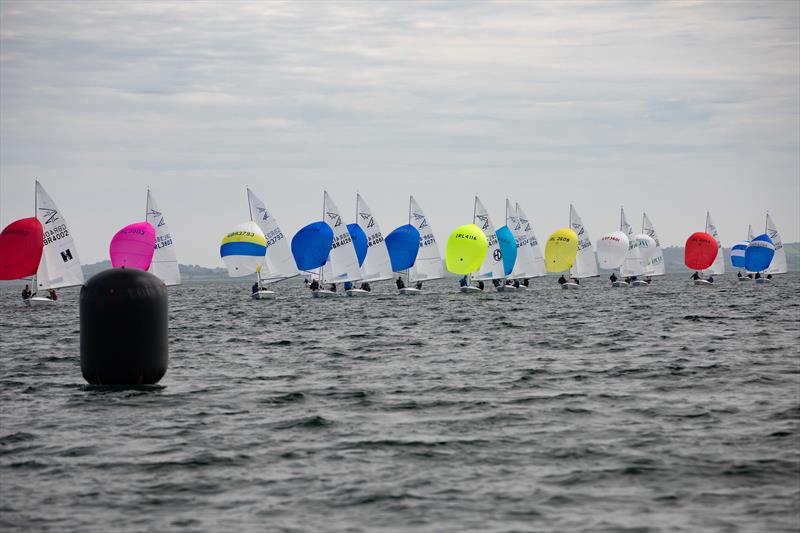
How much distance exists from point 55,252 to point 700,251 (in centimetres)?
6601

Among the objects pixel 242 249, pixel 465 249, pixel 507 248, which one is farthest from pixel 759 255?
pixel 242 249

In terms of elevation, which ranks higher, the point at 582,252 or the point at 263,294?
the point at 582,252

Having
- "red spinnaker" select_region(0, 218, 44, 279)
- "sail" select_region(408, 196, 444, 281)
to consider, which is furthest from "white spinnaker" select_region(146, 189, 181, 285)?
"sail" select_region(408, 196, 444, 281)

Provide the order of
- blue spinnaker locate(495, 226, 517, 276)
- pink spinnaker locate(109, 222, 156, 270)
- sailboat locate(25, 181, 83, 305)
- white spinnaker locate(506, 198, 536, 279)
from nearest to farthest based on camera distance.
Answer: sailboat locate(25, 181, 83, 305)
pink spinnaker locate(109, 222, 156, 270)
blue spinnaker locate(495, 226, 517, 276)
white spinnaker locate(506, 198, 536, 279)

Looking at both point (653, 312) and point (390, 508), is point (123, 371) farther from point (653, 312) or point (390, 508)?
point (653, 312)

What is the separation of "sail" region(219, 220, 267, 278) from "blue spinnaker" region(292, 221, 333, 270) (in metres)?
2.59

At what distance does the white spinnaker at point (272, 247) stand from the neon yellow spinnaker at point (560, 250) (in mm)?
26857

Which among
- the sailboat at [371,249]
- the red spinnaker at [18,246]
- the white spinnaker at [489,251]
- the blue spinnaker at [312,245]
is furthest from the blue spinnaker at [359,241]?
the red spinnaker at [18,246]

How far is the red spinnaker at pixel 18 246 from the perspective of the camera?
55.8 meters

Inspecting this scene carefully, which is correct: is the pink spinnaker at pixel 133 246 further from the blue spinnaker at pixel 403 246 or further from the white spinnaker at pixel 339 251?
the blue spinnaker at pixel 403 246

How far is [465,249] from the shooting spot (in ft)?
232

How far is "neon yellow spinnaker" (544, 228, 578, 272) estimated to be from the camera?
8750 centimetres

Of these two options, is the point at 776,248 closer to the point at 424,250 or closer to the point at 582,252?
the point at 582,252

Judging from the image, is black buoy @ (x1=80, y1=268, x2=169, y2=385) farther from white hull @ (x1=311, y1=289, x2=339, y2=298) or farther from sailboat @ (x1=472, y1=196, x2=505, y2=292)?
sailboat @ (x1=472, y1=196, x2=505, y2=292)
